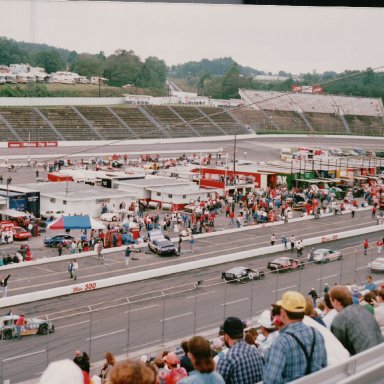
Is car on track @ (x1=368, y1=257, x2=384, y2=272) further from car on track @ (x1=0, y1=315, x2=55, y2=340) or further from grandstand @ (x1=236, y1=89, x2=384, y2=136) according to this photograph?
grandstand @ (x1=236, y1=89, x2=384, y2=136)

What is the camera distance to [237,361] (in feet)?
4.50

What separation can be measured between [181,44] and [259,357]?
41802 millimetres

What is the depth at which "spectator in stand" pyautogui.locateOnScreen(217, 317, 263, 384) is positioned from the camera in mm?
1367

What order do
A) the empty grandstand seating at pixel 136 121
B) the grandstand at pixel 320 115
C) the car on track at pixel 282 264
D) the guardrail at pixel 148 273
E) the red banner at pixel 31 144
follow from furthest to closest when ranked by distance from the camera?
1. the grandstand at pixel 320 115
2. the empty grandstand seating at pixel 136 121
3. the red banner at pixel 31 144
4. the car on track at pixel 282 264
5. the guardrail at pixel 148 273

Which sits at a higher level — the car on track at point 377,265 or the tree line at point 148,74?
the tree line at point 148,74

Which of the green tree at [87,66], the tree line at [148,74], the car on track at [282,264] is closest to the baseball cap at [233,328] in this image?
the car on track at [282,264]

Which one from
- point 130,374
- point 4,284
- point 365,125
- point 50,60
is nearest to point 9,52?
point 50,60

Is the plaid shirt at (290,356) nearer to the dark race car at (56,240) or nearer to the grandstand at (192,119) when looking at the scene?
the dark race car at (56,240)

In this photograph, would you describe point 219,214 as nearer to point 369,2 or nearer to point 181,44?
point 369,2

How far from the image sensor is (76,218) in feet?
28.0

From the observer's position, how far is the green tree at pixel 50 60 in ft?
104

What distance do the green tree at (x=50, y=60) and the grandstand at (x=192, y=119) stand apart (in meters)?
5.36

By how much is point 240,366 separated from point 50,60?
104ft

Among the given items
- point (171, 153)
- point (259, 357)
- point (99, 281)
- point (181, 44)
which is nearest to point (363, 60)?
point (181, 44)
